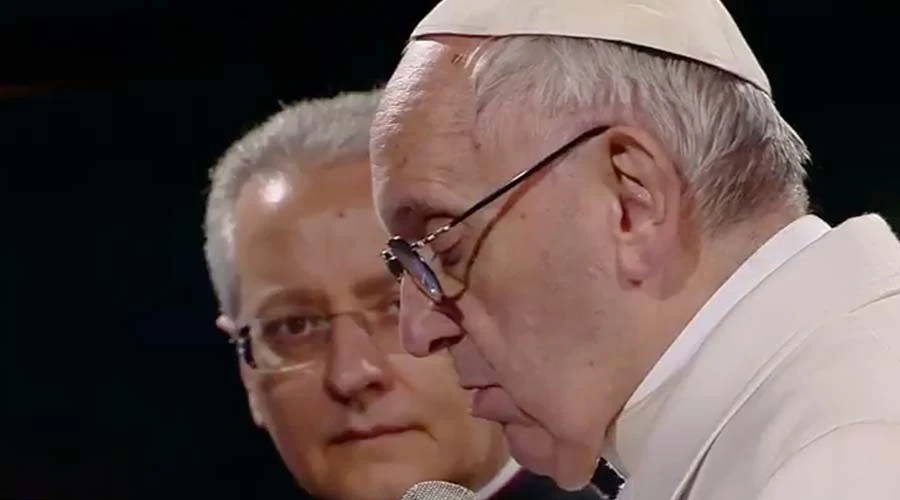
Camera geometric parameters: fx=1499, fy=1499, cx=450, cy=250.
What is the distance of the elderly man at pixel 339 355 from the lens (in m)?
1.55

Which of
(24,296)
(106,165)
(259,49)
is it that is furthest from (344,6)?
(24,296)

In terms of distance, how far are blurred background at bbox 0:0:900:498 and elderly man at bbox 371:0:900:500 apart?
1.31m

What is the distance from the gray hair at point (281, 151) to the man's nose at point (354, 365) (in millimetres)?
168

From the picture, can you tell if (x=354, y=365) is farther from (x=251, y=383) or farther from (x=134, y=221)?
(x=134, y=221)

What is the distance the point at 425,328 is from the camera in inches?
42.9

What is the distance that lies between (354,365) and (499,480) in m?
0.19

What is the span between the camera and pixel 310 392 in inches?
61.9

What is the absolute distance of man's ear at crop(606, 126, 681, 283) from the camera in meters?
0.97

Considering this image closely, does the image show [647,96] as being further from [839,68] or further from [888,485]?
[839,68]

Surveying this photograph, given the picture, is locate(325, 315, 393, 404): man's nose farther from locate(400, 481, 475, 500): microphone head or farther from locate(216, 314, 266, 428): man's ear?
locate(400, 481, 475, 500): microphone head

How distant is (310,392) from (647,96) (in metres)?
0.69

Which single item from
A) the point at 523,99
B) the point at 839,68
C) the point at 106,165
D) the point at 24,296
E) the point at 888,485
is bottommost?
the point at 24,296

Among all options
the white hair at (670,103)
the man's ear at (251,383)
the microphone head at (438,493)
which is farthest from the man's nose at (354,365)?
the white hair at (670,103)

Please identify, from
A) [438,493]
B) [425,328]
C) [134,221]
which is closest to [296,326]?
[438,493]
